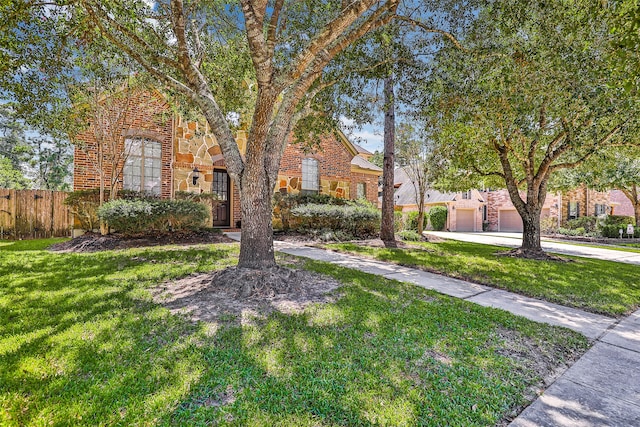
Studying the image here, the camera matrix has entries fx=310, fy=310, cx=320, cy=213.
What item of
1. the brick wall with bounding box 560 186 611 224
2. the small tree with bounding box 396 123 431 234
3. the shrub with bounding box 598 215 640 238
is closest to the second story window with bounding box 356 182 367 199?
the small tree with bounding box 396 123 431 234

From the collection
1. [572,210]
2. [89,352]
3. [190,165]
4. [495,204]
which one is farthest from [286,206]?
[495,204]

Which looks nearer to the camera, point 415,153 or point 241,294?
point 241,294

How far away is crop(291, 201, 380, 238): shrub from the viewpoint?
10.8 meters

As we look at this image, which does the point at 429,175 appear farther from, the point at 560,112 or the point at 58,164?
the point at 58,164

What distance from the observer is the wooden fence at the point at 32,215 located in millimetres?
9688

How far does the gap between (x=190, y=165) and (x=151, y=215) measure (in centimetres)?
380

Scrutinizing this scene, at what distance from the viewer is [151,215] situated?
8102 millimetres

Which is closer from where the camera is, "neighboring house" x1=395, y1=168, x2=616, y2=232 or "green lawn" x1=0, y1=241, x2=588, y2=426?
"green lawn" x1=0, y1=241, x2=588, y2=426

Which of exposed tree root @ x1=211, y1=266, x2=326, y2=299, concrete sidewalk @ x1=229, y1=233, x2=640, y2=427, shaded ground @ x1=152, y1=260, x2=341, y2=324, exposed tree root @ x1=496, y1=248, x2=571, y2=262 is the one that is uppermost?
exposed tree root @ x1=211, y1=266, x2=326, y2=299

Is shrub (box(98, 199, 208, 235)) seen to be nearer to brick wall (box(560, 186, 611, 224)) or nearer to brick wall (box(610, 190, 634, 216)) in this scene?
brick wall (box(560, 186, 611, 224))

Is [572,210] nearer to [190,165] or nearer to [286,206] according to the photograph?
[286,206]

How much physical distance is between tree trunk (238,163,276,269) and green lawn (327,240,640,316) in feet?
11.5

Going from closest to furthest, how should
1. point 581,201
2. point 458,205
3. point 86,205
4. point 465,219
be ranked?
point 86,205 < point 581,201 < point 458,205 < point 465,219

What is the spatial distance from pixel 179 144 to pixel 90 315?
30.3 feet
